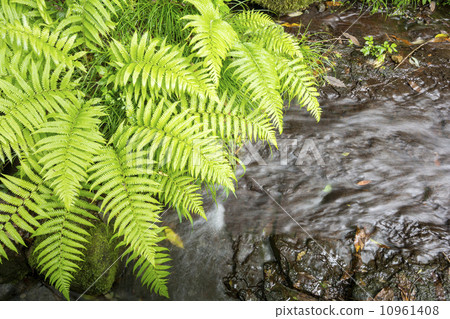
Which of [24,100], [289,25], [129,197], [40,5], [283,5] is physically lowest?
[129,197]

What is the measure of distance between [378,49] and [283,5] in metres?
1.45

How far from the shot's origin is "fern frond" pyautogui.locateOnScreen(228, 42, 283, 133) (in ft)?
8.64

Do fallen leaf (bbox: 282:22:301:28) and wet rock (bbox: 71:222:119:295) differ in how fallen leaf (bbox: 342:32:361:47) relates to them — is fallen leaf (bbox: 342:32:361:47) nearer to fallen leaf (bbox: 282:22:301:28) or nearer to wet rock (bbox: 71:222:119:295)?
fallen leaf (bbox: 282:22:301:28)

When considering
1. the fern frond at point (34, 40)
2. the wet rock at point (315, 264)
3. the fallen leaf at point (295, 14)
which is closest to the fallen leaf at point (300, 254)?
the wet rock at point (315, 264)

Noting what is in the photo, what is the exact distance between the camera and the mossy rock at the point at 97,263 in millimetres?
2561

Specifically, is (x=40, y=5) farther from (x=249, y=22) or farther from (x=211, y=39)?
(x=249, y=22)

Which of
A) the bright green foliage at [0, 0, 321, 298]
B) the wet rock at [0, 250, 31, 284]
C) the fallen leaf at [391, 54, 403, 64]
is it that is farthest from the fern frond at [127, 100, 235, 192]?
the fallen leaf at [391, 54, 403, 64]

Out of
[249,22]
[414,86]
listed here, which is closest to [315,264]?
[249,22]

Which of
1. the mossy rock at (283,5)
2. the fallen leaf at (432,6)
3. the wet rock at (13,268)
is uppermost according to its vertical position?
the mossy rock at (283,5)

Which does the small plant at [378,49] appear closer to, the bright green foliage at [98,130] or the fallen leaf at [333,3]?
the fallen leaf at [333,3]

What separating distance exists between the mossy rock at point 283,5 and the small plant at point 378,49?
1.05 metres

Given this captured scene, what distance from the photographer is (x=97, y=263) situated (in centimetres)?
258

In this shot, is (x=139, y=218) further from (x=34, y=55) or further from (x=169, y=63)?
(x=34, y=55)

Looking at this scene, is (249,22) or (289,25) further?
(289,25)
